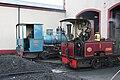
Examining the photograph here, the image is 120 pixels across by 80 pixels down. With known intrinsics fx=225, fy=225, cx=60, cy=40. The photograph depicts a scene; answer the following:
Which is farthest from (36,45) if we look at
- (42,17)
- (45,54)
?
(42,17)

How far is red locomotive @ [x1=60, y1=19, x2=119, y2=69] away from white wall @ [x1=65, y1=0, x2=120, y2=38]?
522 centimetres

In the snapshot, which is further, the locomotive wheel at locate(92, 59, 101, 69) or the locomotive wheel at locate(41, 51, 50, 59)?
the locomotive wheel at locate(41, 51, 50, 59)

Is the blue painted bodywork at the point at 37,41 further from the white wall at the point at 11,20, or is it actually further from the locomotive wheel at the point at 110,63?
the locomotive wheel at the point at 110,63

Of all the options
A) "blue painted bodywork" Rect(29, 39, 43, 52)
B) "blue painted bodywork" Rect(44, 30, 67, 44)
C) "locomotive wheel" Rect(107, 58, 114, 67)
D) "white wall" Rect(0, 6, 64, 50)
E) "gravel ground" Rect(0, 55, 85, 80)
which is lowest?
"locomotive wheel" Rect(107, 58, 114, 67)

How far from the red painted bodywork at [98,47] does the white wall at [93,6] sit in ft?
17.4

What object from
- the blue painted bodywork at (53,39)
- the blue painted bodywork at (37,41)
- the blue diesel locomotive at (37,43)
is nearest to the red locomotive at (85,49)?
the blue diesel locomotive at (37,43)

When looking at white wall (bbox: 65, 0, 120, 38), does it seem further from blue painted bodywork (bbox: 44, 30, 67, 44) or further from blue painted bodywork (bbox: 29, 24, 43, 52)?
blue painted bodywork (bbox: 29, 24, 43, 52)

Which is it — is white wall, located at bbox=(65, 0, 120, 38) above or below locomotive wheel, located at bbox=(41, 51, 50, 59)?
above

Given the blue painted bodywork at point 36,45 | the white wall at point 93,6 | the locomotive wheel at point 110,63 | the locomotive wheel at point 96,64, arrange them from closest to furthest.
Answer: the locomotive wheel at point 96,64 < the locomotive wheel at point 110,63 < the blue painted bodywork at point 36,45 < the white wall at point 93,6

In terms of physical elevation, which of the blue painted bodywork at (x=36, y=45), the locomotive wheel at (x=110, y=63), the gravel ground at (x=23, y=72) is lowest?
the locomotive wheel at (x=110, y=63)

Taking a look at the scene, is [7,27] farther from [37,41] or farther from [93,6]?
[93,6]

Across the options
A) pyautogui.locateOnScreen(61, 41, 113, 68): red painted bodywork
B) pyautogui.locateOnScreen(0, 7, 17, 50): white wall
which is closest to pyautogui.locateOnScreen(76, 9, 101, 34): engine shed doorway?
pyautogui.locateOnScreen(0, 7, 17, 50): white wall

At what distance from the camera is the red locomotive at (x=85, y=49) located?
11812 mm

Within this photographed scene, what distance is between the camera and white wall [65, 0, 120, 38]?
58.4 feet
